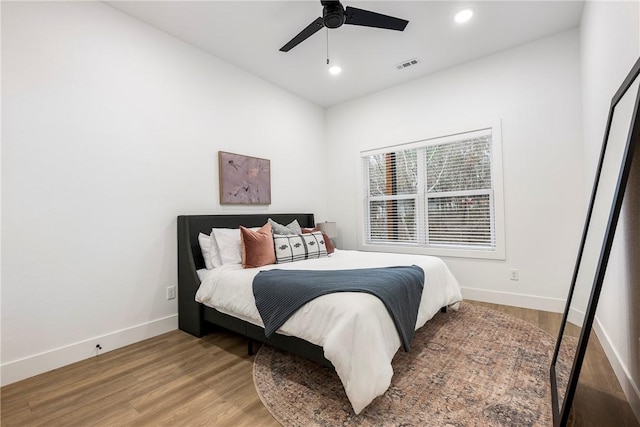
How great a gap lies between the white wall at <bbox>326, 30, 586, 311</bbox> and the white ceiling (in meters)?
0.25

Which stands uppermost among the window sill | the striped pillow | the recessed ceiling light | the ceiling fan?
the recessed ceiling light

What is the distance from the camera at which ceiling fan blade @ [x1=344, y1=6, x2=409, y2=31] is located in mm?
2236

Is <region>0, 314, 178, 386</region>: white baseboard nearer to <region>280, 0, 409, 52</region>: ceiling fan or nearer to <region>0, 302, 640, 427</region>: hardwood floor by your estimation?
<region>0, 302, 640, 427</region>: hardwood floor

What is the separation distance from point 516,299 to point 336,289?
2641 mm

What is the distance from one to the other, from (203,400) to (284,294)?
785 mm

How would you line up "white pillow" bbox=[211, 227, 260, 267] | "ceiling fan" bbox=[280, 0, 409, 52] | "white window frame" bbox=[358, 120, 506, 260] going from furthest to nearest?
"white window frame" bbox=[358, 120, 506, 260]
"white pillow" bbox=[211, 227, 260, 267]
"ceiling fan" bbox=[280, 0, 409, 52]

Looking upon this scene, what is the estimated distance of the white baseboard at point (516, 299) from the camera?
3122 millimetres

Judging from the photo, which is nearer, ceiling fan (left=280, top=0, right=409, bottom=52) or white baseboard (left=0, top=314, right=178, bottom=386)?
white baseboard (left=0, top=314, right=178, bottom=386)

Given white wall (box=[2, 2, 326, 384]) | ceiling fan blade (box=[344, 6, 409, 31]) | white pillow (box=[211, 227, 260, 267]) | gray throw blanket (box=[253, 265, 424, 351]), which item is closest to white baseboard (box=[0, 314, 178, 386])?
white wall (box=[2, 2, 326, 384])

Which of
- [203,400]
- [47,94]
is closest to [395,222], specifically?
[203,400]

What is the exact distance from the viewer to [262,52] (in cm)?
338

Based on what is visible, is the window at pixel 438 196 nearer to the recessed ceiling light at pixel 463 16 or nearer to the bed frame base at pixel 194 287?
the bed frame base at pixel 194 287

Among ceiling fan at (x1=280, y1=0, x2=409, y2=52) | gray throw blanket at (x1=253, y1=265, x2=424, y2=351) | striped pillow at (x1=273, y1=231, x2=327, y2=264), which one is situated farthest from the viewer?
striped pillow at (x1=273, y1=231, x2=327, y2=264)

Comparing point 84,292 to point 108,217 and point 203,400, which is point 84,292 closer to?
point 108,217
